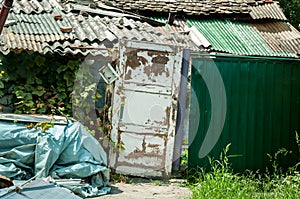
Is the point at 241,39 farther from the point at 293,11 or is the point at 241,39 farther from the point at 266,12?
the point at 293,11

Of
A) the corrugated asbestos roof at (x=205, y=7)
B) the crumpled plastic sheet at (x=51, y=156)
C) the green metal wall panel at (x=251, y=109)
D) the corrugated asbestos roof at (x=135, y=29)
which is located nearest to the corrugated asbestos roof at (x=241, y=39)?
the corrugated asbestos roof at (x=135, y=29)

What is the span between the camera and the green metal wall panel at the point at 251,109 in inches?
260

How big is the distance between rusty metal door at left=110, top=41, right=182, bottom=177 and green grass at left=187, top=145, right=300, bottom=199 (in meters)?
0.80

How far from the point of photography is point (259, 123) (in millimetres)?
6711

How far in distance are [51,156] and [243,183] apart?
2434mm

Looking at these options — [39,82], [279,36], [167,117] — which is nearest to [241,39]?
[279,36]

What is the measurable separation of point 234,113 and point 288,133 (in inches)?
33.0

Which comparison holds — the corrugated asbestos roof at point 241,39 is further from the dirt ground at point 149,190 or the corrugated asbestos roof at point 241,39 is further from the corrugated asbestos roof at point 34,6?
the dirt ground at point 149,190

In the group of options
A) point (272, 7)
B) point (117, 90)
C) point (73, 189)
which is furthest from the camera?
point (272, 7)

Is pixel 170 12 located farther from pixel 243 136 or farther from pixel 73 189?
pixel 73 189

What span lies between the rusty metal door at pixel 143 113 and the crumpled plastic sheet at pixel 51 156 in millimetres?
810

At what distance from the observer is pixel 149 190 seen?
647 cm

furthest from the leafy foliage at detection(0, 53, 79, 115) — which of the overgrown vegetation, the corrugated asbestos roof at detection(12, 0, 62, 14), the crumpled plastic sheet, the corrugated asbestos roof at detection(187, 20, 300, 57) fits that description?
the corrugated asbestos roof at detection(187, 20, 300, 57)

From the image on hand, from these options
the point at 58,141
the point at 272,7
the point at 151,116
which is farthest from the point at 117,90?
the point at 272,7
